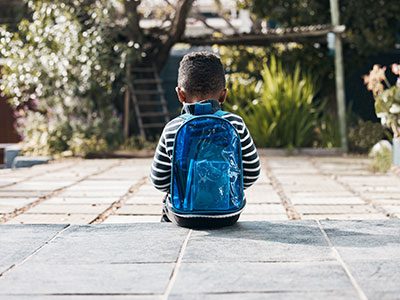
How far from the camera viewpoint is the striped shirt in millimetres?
3623

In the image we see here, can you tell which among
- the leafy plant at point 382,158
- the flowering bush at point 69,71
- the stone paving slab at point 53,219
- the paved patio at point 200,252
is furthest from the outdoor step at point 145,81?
the stone paving slab at point 53,219

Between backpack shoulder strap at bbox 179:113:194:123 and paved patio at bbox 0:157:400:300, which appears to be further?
backpack shoulder strap at bbox 179:113:194:123

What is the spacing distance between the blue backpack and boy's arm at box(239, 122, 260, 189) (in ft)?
0.20

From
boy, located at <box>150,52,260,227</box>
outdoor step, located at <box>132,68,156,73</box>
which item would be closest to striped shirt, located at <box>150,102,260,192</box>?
boy, located at <box>150,52,260,227</box>

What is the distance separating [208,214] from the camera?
357 centimetres

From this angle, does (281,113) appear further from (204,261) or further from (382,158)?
(204,261)

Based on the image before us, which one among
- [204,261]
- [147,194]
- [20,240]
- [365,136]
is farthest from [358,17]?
[204,261]

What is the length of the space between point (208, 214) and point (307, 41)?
24.1 feet

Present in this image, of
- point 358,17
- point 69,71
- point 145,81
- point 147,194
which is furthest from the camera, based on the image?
point 145,81

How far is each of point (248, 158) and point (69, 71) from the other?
660 cm

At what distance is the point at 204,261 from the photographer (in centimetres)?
292

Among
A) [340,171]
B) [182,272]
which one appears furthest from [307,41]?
[182,272]

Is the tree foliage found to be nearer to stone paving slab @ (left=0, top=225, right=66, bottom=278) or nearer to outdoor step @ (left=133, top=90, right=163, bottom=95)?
outdoor step @ (left=133, top=90, right=163, bottom=95)

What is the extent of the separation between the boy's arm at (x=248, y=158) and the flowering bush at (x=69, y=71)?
609cm
